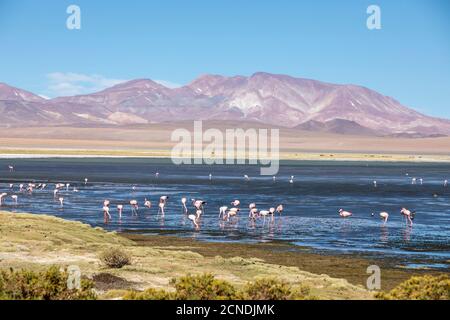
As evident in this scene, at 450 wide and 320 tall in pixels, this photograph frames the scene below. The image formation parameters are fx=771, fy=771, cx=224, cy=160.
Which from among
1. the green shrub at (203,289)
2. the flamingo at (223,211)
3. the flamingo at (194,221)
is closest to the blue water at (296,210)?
the flamingo at (194,221)

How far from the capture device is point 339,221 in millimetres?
37156

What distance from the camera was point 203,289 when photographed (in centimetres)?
1396

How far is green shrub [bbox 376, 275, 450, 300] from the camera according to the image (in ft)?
47.5

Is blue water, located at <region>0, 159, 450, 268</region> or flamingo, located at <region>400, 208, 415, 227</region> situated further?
flamingo, located at <region>400, 208, 415, 227</region>

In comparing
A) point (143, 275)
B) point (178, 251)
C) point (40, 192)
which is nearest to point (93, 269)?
point (143, 275)

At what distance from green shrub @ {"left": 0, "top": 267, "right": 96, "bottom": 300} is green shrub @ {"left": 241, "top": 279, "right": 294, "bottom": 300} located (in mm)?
2916

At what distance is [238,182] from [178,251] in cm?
4389

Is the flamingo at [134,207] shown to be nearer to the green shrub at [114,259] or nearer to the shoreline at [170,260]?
the shoreline at [170,260]

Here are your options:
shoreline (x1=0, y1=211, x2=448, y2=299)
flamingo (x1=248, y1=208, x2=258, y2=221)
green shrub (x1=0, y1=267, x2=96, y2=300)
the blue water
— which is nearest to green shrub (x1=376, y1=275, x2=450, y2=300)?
shoreline (x1=0, y1=211, x2=448, y2=299)

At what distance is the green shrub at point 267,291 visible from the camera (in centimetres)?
1380

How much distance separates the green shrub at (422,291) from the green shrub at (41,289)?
18.4 feet

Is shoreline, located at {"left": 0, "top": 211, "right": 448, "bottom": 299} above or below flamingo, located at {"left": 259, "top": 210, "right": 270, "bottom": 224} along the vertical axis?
below

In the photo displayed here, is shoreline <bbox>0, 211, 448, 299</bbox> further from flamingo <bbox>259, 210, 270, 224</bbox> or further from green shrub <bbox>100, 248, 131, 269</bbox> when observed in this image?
flamingo <bbox>259, 210, 270, 224</bbox>

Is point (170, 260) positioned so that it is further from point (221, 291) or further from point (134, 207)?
point (134, 207)
